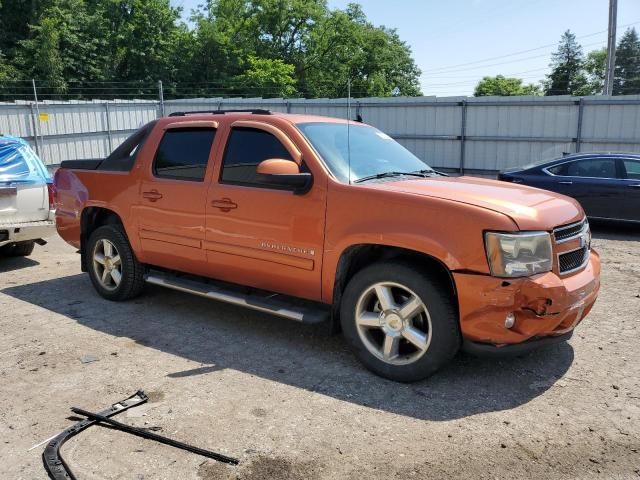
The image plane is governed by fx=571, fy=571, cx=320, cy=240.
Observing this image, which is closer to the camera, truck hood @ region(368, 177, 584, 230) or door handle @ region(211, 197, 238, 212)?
truck hood @ region(368, 177, 584, 230)

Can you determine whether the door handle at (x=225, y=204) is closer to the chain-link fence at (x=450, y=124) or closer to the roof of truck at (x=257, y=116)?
the roof of truck at (x=257, y=116)

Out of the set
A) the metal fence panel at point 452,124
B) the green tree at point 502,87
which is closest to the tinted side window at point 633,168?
the metal fence panel at point 452,124

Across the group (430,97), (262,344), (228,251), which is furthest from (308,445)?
(430,97)

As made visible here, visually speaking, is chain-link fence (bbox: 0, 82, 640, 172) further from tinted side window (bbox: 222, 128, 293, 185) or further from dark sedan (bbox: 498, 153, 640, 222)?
tinted side window (bbox: 222, 128, 293, 185)

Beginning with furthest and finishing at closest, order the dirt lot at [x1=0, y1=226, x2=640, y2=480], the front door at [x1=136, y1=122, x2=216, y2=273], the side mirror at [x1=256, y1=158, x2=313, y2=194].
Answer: the front door at [x1=136, y1=122, x2=216, y2=273] → the side mirror at [x1=256, y1=158, x2=313, y2=194] → the dirt lot at [x1=0, y1=226, x2=640, y2=480]

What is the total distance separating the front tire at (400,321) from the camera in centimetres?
371

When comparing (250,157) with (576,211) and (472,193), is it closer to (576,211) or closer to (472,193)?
(472,193)

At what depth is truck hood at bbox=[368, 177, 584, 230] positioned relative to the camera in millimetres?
3654

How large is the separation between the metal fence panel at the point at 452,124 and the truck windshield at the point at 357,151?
1104 centimetres

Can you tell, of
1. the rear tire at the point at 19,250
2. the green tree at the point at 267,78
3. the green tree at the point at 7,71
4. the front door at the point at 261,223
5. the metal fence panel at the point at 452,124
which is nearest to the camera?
the front door at the point at 261,223

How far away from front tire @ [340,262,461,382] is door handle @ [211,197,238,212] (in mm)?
1254

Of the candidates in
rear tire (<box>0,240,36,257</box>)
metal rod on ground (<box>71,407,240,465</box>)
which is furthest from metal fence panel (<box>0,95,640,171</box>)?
metal rod on ground (<box>71,407,240,465</box>)

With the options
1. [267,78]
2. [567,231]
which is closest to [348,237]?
[567,231]

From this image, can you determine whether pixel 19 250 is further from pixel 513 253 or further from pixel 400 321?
pixel 513 253
